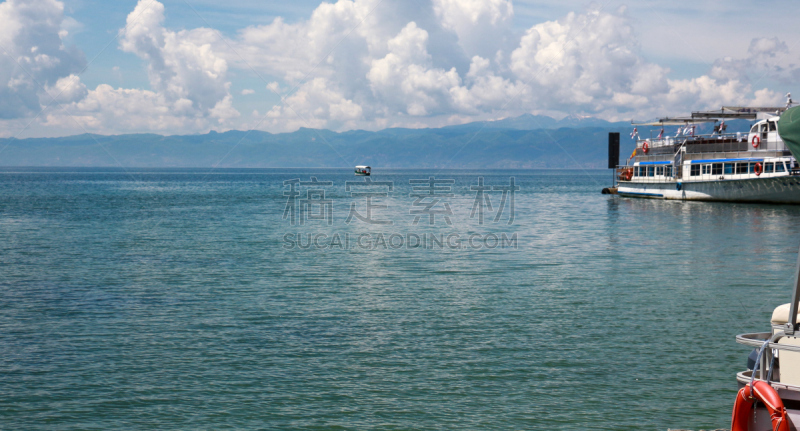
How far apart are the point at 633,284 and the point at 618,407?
15458 millimetres

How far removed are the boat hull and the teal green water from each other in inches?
1305

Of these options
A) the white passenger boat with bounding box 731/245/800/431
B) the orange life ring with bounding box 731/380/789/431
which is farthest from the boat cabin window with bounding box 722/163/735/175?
the orange life ring with bounding box 731/380/789/431

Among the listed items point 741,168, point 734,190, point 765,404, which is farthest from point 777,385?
Result: point 741,168

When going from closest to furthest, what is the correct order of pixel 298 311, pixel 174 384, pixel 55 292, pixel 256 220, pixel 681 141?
1. pixel 174 384
2. pixel 298 311
3. pixel 55 292
4. pixel 256 220
5. pixel 681 141

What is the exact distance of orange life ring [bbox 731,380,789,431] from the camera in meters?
8.72

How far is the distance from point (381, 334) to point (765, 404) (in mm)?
11877

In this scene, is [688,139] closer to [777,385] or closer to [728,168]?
[728,168]

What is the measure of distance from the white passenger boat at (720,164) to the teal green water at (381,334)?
3403 cm

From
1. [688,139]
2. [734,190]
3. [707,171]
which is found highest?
[688,139]

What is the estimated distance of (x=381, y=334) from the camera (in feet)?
64.3

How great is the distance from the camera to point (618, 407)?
13805 millimetres

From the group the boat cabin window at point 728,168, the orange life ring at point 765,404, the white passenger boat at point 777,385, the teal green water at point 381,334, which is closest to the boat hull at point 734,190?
the boat cabin window at point 728,168

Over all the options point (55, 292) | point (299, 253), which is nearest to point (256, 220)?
point (299, 253)

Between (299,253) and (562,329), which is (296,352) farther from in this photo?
(299,253)
